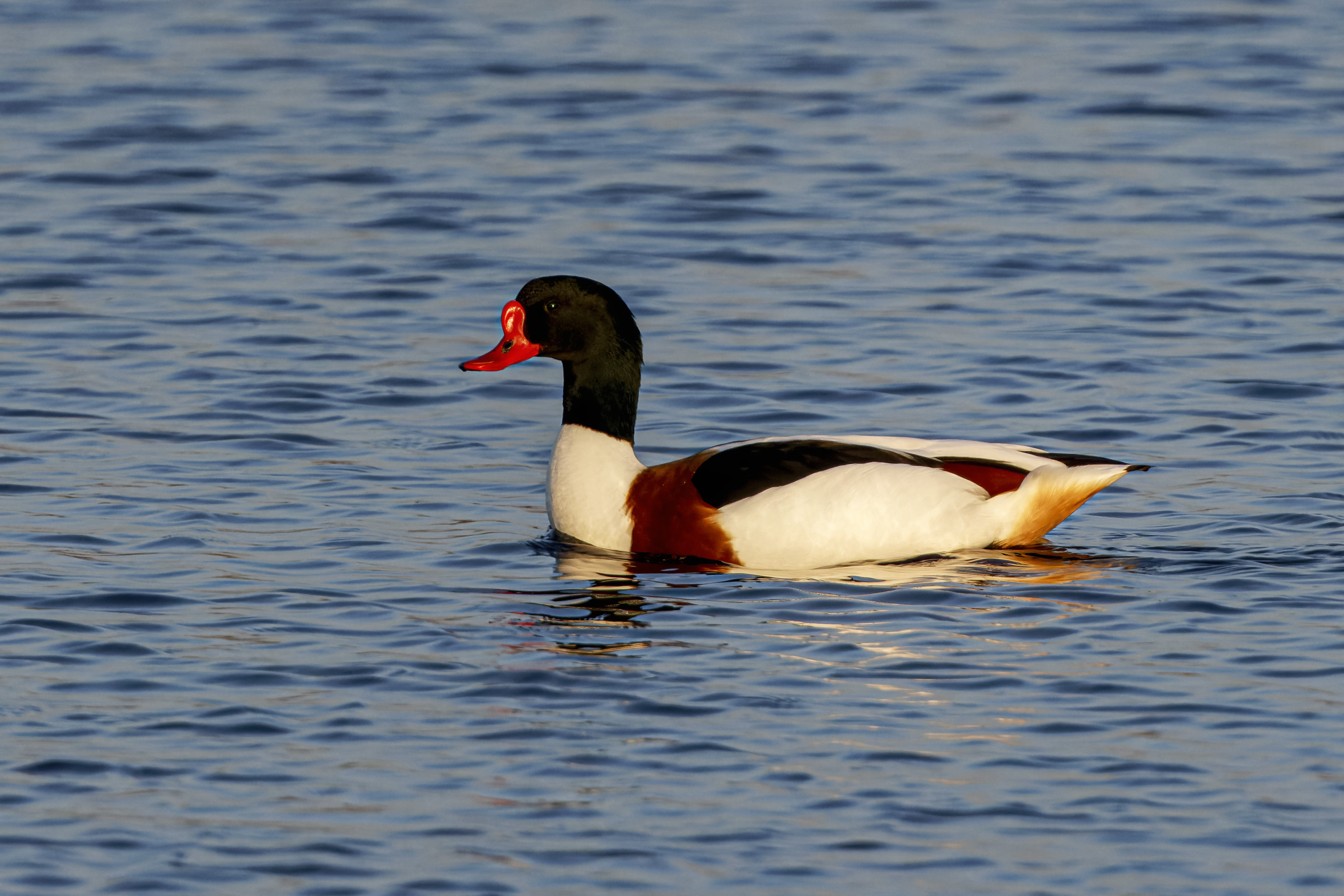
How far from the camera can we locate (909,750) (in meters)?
7.39

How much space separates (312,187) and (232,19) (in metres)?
6.28

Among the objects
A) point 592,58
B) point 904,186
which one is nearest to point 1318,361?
point 904,186

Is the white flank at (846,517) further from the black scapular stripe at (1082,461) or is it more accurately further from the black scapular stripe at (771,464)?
the black scapular stripe at (1082,461)

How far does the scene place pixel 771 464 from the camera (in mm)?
9953

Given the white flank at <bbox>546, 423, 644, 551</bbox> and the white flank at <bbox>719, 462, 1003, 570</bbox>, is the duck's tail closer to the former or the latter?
the white flank at <bbox>719, 462, 1003, 570</bbox>

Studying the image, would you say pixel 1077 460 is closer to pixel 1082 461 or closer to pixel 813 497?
pixel 1082 461

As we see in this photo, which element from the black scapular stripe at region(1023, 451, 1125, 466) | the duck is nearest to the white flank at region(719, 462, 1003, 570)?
the duck

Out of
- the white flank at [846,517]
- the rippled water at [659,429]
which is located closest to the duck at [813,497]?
the white flank at [846,517]

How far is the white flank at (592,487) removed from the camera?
33.8 ft

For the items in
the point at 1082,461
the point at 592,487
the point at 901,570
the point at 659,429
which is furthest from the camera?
the point at 659,429

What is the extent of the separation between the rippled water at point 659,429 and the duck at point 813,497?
186 millimetres

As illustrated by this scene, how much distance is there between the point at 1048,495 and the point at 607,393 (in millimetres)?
2223

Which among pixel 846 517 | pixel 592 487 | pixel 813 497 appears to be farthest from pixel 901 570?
pixel 592 487

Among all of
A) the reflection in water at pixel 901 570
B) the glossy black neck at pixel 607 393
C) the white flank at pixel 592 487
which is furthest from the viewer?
the glossy black neck at pixel 607 393
